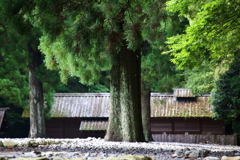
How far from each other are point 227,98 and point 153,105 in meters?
6.56

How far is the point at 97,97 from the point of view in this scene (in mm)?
29641

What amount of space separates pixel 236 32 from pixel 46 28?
5497 millimetres

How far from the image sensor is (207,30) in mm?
9586

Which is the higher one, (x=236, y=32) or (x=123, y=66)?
(x=236, y=32)

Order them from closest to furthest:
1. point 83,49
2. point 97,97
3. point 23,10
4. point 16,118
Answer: point 23,10 < point 83,49 < point 16,118 < point 97,97

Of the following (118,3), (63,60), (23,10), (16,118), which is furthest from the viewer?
(16,118)

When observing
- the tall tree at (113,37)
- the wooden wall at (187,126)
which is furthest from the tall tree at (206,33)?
the wooden wall at (187,126)

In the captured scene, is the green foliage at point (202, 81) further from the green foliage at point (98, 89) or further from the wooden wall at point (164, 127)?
the green foliage at point (98, 89)

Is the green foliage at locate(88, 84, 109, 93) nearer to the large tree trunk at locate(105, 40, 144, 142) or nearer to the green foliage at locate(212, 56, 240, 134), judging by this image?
the green foliage at locate(212, 56, 240, 134)

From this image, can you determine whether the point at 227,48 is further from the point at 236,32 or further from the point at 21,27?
the point at 21,27

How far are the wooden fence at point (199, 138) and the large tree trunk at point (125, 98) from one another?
12.7 m

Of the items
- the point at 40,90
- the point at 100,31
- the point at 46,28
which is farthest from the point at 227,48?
the point at 40,90

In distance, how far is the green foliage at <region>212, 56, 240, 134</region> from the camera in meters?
22.0

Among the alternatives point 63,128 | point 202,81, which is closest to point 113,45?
point 202,81
